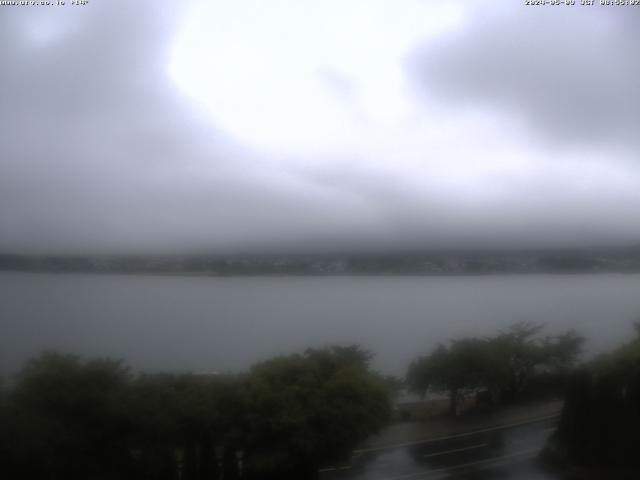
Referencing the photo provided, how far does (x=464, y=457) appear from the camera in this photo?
3113 mm

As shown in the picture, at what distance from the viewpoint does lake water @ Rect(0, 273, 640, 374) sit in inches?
114

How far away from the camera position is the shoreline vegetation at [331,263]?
291 centimetres

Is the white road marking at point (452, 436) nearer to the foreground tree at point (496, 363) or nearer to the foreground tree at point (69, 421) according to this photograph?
the foreground tree at point (496, 363)

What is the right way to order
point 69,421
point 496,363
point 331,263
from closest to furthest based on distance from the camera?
point 69,421
point 331,263
point 496,363

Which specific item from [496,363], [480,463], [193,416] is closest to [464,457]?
[480,463]

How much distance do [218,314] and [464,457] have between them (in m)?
1.52

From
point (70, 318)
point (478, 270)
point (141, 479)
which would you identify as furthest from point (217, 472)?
point (478, 270)

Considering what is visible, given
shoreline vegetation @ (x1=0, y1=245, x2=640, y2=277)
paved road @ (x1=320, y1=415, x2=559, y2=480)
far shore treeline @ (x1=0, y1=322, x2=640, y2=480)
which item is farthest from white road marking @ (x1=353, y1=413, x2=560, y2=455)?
shoreline vegetation @ (x1=0, y1=245, x2=640, y2=277)

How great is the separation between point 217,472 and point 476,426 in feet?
4.60

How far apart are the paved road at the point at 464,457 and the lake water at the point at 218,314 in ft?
1.53

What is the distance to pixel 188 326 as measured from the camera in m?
2.99

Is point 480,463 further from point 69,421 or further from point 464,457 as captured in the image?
point 69,421

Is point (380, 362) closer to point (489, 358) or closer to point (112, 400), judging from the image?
point (489, 358)

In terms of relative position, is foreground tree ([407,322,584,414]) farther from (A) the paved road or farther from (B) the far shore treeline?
(A) the paved road
